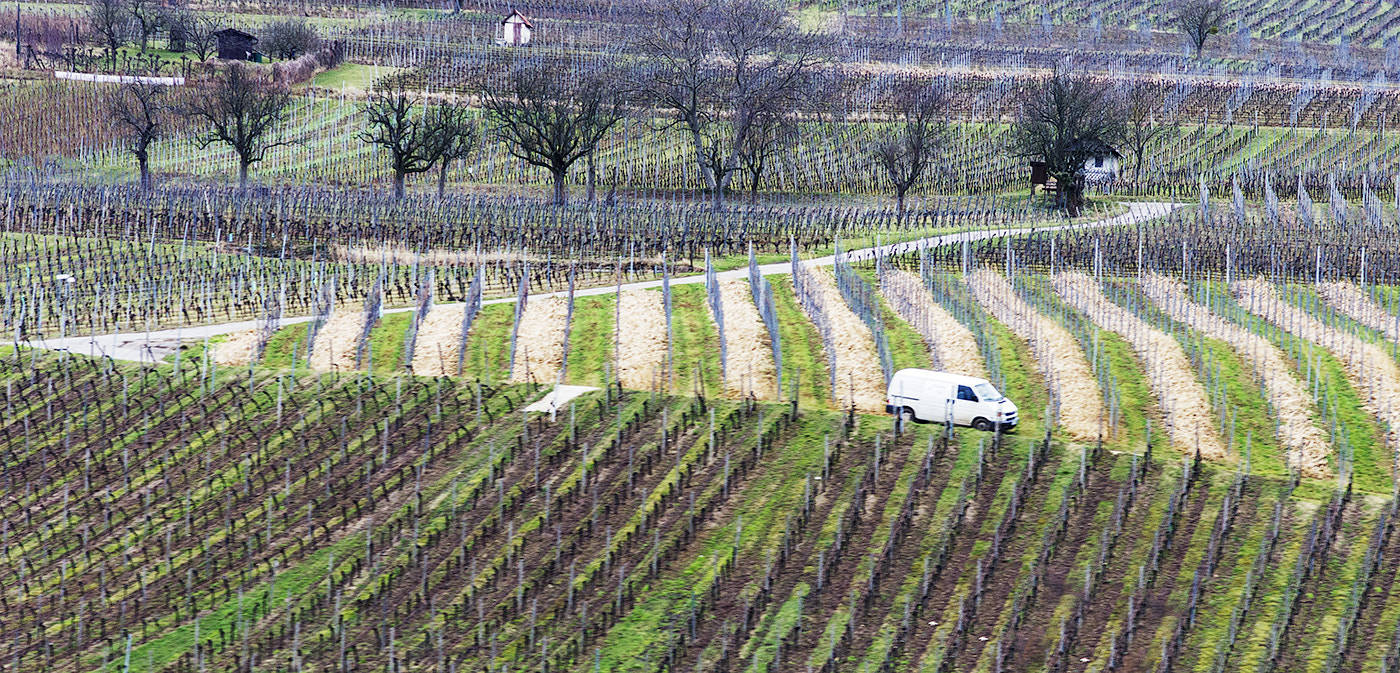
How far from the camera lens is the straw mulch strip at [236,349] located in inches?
1571

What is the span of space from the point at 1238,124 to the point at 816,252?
175ft

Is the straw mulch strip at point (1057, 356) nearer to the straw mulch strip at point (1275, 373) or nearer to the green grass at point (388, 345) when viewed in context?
the straw mulch strip at point (1275, 373)

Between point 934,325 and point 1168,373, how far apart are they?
781cm

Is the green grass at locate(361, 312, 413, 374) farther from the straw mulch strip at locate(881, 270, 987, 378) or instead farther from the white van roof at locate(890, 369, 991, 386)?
the straw mulch strip at locate(881, 270, 987, 378)

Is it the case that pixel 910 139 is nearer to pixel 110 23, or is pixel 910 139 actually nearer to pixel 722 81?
pixel 722 81

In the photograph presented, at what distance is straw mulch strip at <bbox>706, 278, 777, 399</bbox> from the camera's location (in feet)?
123

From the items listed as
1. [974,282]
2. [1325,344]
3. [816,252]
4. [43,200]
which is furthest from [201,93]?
[1325,344]

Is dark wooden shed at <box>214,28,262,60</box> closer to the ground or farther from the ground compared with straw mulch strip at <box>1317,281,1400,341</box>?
farther from the ground

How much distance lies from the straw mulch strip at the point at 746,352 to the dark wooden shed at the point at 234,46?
76.4 metres

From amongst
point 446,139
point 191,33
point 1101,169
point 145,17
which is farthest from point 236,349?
point 145,17

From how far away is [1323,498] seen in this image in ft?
90.7

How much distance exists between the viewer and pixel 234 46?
115 metres

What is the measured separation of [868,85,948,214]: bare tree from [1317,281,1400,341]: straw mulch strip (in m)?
22.8

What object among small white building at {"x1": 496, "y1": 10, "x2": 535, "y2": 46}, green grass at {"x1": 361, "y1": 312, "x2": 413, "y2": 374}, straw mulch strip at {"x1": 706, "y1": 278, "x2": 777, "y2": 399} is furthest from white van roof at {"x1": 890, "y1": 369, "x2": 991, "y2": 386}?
small white building at {"x1": 496, "y1": 10, "x2": 535, "y2": 46}
